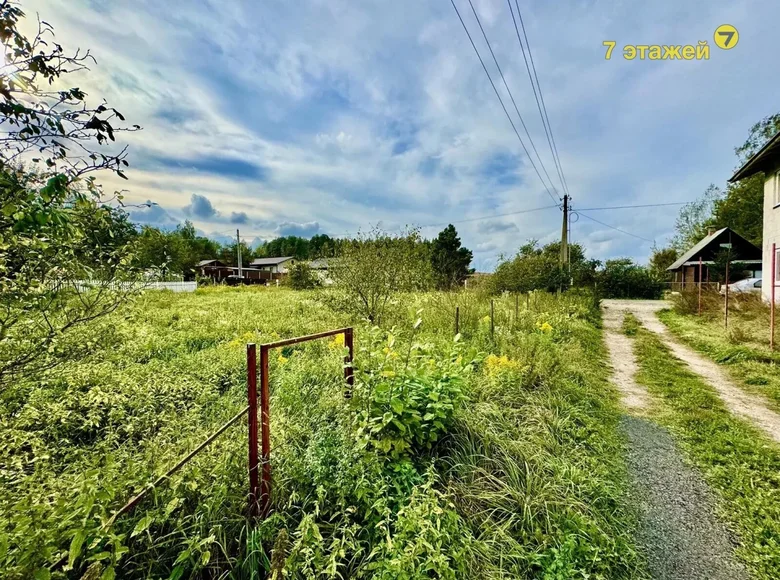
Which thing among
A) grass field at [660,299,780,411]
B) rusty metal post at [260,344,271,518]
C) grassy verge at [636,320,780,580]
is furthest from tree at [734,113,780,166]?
rusty metal post at [260,344,271,518]

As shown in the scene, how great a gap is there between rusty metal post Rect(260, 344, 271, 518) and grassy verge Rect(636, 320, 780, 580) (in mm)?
2888

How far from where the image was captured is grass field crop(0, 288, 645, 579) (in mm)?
1560

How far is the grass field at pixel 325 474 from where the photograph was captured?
1560 mm

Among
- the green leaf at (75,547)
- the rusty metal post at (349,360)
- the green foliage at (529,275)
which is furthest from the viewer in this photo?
the green foliage at (529,275)

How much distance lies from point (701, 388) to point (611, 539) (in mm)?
4412

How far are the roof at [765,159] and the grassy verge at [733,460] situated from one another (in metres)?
8.93

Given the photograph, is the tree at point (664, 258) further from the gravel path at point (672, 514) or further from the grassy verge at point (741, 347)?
the gravel path at point (672, 514)

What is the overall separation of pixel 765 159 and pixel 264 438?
1629 centimetres

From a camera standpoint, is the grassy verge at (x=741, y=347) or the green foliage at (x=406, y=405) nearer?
the green foliage at (x=406, y=405)

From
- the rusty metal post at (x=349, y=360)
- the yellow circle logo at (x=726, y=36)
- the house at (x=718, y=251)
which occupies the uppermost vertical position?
the yellow circle logo at (x=726, y=36)

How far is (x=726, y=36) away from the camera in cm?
758

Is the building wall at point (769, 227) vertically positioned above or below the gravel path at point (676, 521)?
above

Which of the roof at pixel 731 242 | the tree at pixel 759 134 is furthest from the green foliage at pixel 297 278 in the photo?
the tree at pixel 759 134

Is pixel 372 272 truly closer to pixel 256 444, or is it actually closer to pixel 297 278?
pixel 256 444
